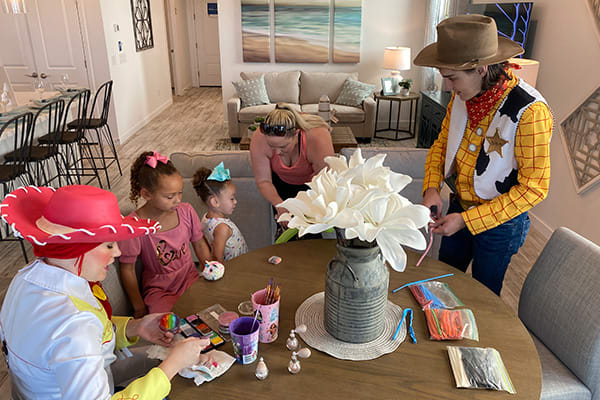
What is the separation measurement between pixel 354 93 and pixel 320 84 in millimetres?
537

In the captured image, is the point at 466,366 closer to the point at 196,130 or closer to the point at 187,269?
the point at 187,269

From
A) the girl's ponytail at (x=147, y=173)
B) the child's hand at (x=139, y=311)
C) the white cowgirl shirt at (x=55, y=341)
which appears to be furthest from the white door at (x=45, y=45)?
the white cowgirl shirt at (x=55, y=341)

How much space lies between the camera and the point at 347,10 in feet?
20.8

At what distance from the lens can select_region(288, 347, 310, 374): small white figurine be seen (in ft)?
3.83

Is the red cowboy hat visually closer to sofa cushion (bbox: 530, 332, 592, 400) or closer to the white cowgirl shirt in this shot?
the white cowgirl shirt

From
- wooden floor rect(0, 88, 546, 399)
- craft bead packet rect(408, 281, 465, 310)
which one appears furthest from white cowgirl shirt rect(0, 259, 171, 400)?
wooden floor rect(0, 88, 546, 399)

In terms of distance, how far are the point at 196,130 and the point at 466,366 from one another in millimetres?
6275

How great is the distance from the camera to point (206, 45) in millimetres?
10258

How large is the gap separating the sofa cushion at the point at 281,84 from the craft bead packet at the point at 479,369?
543cm

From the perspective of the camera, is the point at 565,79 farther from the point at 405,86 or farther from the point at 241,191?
the point at 405,86

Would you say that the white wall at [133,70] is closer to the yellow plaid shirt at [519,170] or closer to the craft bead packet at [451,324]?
the yellow plaid shirt at [519,170]

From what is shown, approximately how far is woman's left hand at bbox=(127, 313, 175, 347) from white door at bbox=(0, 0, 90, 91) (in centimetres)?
538

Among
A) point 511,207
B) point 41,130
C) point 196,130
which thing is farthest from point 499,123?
point 196,130

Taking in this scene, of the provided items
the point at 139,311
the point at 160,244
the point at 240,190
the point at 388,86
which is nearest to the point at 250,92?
the point at 388,86
